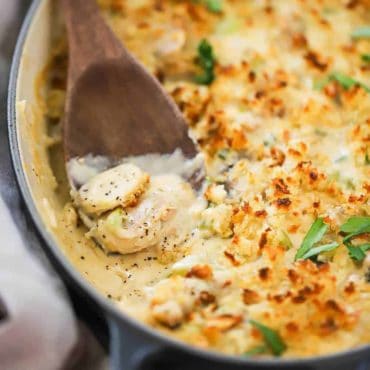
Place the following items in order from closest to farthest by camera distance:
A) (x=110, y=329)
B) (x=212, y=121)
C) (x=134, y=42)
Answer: (x=110, y=329) → (x=212, y=121) → (x=134, y=42)

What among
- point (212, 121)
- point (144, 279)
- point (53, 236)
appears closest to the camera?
point (53, 236)

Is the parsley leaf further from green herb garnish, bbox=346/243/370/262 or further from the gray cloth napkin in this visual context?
A: the gray cloth napkin

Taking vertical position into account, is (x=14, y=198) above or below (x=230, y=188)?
above

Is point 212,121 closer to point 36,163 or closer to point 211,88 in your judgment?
point 211,88

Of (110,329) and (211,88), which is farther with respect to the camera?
(211,88)

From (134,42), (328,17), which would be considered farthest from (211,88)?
(328,17)

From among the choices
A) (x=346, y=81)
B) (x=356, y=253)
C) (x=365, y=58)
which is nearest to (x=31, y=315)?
(x=356, y=253)

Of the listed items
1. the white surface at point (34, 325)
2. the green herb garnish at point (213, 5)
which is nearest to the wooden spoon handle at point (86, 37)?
the green herb garnish at point (213, 5)
